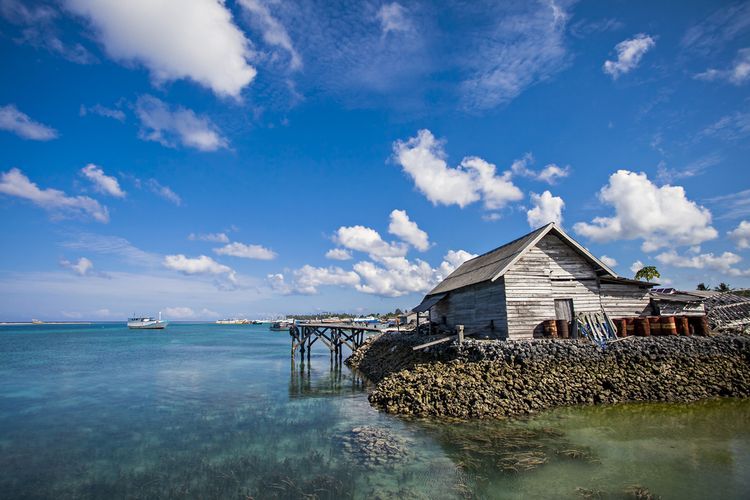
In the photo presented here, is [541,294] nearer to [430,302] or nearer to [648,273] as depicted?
[430,302]

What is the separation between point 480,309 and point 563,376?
18.4 feet

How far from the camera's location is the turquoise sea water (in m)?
9.32

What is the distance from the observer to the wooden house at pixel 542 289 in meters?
19.5

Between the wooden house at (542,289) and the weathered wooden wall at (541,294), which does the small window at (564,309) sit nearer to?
the wooden house at (542,289)

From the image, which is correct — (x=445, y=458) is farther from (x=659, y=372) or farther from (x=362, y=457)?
(x=659, y=372)

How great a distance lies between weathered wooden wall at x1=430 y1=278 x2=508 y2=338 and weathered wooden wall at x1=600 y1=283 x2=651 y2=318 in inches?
255

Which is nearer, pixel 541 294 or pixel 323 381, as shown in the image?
pixel 541 294

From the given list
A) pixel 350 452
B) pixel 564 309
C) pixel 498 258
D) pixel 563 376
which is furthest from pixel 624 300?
pixel 350 452

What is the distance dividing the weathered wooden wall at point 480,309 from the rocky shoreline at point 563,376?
6.79ft

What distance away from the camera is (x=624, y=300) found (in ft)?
70.5

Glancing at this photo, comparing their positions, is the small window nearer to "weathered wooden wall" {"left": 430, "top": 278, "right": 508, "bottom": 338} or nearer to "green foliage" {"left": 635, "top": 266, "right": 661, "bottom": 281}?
"weathered wooden wall" {"left": 430, "top": 278, "right": 508, "bottom": 338}

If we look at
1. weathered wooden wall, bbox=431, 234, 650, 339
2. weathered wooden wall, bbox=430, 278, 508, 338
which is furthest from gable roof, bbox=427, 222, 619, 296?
weathered wooden wall, bbox=430, 278, 508, 338

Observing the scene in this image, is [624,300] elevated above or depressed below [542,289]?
below

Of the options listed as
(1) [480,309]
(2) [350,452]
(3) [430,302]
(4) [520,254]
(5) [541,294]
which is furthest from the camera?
(3) [430,302]
